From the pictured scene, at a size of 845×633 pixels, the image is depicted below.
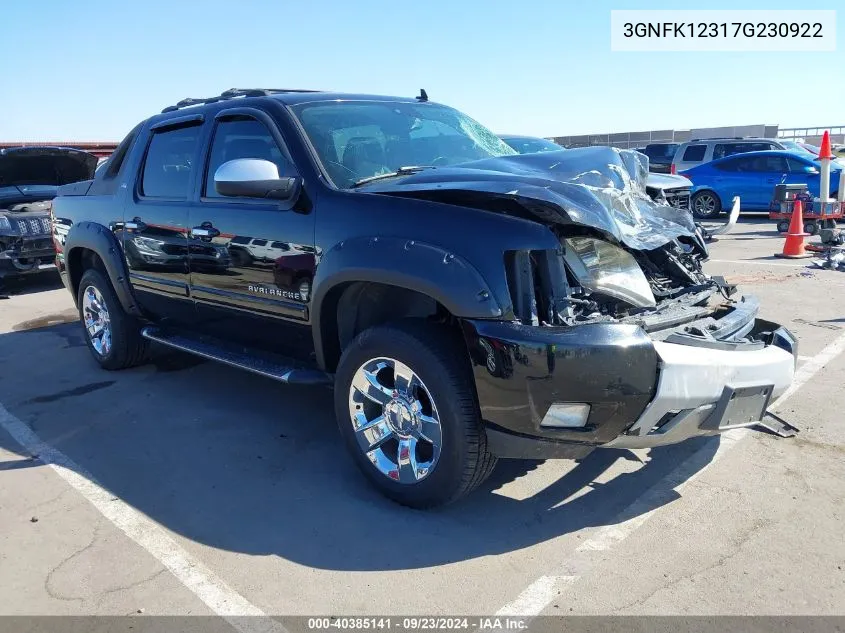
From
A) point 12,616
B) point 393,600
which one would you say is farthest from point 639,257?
point 12,616

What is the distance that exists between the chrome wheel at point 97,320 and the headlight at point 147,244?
0.88m

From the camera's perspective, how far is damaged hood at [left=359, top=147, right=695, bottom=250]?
3.03 meters

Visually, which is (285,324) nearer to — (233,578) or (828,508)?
(233,578)

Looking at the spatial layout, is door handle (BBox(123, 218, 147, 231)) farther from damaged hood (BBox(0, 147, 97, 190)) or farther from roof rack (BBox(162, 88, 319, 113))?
damaged hood (BBox(0, 147, 97, 190))

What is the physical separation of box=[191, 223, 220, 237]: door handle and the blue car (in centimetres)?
1250

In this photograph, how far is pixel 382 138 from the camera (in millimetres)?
4109

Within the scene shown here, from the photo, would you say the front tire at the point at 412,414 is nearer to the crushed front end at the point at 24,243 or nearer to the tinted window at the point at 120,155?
the tinted window at the point at 120,155

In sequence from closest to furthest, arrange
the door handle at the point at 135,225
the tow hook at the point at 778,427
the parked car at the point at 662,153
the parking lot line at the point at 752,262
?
1. the tow hook at the point at 778,427
2. the door handle at the point at 135,225
3. the parking lot line at the point at 752,262
4. the parked car at the point at 662,153

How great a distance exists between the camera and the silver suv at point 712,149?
16.9m

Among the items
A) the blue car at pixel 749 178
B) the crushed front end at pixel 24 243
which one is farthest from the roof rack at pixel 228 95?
the blue car at pixel 749 178

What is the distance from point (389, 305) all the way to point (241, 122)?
1.51 m

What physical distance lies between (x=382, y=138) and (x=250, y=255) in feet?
3.26

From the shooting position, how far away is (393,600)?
8.95ft

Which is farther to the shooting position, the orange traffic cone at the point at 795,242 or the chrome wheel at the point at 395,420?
the orange traffic cone at the point at 795,242
